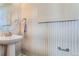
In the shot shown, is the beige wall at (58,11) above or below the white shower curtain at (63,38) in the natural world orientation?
above

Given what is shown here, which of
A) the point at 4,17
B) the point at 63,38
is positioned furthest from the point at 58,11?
the point at 4,17

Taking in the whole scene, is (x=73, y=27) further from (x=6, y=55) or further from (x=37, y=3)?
(x=6, y=55)

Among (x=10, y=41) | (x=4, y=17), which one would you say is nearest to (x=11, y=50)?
(x=10, y=41)

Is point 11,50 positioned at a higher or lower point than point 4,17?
lower

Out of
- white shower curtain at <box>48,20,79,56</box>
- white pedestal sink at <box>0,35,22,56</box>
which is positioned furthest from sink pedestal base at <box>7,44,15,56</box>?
white shower curtain at <box>48,20,79,56</box>

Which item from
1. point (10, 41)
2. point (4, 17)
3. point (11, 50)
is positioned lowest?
point (11, 50)

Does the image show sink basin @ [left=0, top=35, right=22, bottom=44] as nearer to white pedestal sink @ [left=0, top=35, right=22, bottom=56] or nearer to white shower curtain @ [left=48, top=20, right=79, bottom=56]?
white pedestal sink @ [left=0, top=35, right=22, bottom=56]

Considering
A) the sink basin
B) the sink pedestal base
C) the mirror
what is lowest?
the sink pedestal base

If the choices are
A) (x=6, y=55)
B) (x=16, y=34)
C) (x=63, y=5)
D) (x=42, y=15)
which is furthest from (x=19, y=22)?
(x=63, y=5)

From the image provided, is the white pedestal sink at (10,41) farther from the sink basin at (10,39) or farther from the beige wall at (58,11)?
the beige wall at (58,11)

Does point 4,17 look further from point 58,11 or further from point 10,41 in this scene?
point 58,11

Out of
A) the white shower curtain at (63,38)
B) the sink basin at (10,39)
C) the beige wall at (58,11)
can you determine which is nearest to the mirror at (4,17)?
the sink basin at (10,39)

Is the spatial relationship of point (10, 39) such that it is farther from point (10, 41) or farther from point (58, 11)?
point (58, 11)

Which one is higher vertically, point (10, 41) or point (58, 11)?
point (58, 11)
